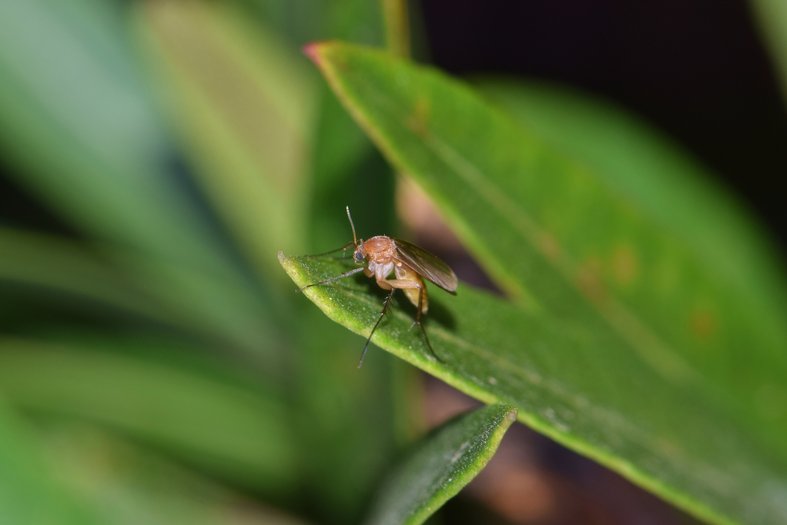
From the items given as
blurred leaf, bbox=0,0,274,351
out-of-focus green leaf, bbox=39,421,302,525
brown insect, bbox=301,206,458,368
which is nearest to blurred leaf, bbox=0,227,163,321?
blurred leaf, bbox=0,0,274,351

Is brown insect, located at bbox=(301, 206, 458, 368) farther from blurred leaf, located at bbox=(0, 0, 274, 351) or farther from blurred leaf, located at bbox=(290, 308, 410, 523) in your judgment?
blurred leaf, located at bbox=(0, 0, 274, 351)

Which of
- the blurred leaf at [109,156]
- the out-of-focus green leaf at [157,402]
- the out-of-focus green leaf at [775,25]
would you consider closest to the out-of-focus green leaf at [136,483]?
the out-of-focus green leaf at [157,402]

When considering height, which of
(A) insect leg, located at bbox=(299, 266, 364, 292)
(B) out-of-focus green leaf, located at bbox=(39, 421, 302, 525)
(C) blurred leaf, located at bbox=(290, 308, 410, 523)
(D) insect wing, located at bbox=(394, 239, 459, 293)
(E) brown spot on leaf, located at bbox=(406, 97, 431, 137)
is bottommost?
(B) out-of-focus green leaf, located at bbox=(39, 421, 302, 525)

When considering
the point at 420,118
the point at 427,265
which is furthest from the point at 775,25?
the point at 427,265

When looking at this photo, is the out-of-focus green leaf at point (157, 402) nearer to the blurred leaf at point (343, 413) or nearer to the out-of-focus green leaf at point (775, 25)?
the blurred leaf at point (343, 413)

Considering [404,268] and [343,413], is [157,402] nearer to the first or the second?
[343,413]
